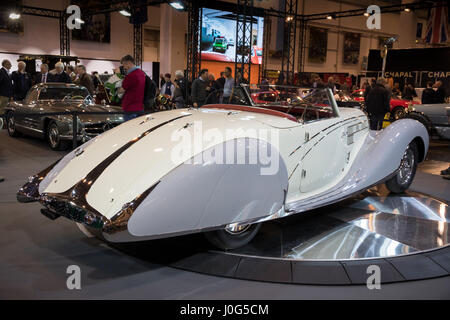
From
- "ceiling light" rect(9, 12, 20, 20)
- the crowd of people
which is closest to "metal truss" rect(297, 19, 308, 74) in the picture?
the crowd of people

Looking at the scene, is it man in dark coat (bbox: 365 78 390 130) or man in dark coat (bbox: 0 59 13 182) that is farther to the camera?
man in dark coat (bbox: 0 59 13 182)

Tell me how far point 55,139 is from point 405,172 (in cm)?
638

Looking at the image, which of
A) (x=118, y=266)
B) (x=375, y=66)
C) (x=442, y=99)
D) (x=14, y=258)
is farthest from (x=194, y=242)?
(x=375, y=66)

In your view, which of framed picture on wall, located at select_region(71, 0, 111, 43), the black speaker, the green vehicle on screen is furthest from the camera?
framed picture on wall, located at select_region(71, 0, 111, 43)

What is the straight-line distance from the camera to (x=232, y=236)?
3729mm

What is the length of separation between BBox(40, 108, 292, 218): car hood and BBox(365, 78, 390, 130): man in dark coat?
6140 mm

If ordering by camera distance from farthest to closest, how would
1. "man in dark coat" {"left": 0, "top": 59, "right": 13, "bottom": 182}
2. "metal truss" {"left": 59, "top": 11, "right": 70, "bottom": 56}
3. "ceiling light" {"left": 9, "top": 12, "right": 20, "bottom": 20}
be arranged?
"metal truss" {"left": 59, "top": 11, "right": 70, "bottom": 56} < "ceiling light" {"left": 9, "top": 12, "right": 20, "bottom": 20} < "man in dark coat" {"left": 0, "top": 59, "right": 13, "bottom": 182}

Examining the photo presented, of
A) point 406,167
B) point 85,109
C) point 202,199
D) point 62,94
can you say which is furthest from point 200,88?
point 202,199

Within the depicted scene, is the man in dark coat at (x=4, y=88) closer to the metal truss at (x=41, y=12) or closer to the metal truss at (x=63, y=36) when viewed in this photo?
the metal truss at (x=41, y=12)

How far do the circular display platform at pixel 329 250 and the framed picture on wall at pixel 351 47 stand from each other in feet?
102

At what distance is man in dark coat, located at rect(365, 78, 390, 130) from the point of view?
372 inches

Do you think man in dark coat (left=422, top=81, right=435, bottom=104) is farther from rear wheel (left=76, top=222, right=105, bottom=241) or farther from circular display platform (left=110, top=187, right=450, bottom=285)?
rear wheel (left=76, top=222, right=105, bottom=241)

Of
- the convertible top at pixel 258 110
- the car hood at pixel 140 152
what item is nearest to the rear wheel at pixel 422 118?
the convertible top at pixel 258 110

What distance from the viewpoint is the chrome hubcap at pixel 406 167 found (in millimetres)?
5801
